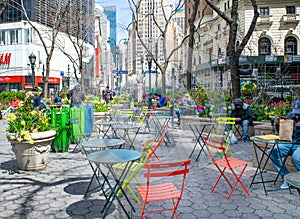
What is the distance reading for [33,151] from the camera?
5770mm

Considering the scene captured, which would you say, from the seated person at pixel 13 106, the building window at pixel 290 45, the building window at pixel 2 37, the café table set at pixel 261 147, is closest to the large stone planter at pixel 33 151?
the seated person at pixel 13 106

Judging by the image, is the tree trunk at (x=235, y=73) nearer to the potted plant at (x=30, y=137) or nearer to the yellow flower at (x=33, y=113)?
the potted plant at (x=30, y=137)

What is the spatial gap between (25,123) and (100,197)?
7.46ft

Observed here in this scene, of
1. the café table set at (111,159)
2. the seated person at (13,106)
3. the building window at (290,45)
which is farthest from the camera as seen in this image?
the building window at (290,45)

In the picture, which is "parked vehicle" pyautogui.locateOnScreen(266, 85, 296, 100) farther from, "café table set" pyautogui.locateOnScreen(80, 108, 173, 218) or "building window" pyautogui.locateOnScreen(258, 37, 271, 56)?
"café table set" pyautogui.locateOnScreen(80, 108, 173, 218)

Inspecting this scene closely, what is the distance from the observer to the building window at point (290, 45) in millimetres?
34562

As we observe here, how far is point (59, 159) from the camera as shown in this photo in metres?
6.94

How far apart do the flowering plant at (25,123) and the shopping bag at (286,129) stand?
4.23 metres

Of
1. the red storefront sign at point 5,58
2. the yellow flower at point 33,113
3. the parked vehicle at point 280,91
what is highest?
the red storefront sign at point 5,58

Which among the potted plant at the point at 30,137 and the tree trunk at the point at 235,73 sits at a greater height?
the tree trunk at the point at 235,73

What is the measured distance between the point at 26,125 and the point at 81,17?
15307 mm

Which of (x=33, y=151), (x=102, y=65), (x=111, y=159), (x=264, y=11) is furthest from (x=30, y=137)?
(x=264, y=11)

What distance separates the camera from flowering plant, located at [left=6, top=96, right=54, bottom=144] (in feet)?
18.1

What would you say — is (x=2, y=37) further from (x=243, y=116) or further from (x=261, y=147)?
(x=261, y=147)
